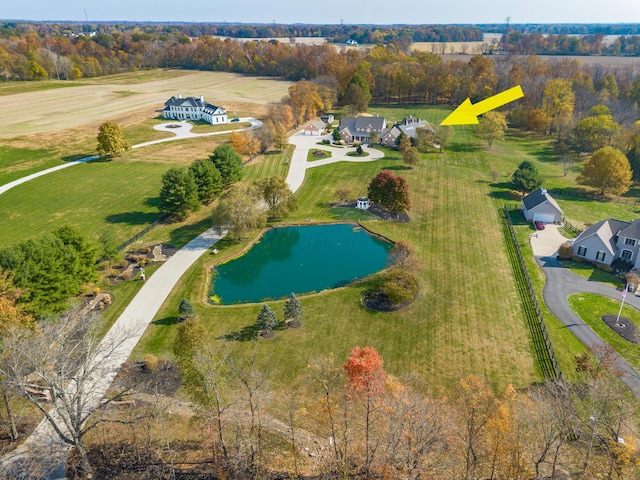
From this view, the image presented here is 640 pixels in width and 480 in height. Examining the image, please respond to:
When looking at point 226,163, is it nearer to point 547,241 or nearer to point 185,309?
point 185,309

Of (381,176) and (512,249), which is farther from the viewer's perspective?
(381,176)

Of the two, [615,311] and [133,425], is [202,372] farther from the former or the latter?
[615,311]

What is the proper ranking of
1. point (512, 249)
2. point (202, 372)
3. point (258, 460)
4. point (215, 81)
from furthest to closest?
point (215, 81) < point (512, 249) < point (258, 460) < point (202, 372)

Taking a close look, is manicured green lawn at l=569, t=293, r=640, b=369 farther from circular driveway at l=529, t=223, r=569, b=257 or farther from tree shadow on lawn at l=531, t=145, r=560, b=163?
tree shadow on lawn at l=531, t=145, r=560, b=163

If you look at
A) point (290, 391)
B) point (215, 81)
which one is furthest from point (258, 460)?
point (215, 81)

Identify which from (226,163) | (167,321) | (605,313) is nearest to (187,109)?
(226,163)

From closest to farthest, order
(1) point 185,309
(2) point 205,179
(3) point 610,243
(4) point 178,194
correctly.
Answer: (1) point 185,309, (3) point 610,243, (4) point 178,194, (2) point 205,179
